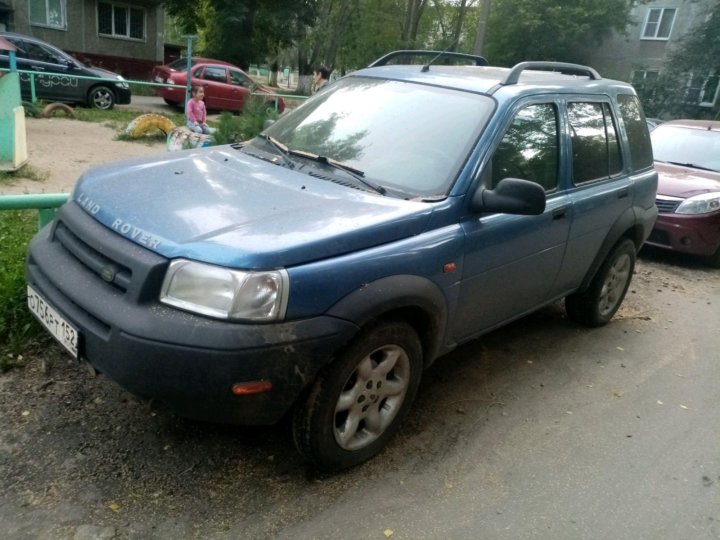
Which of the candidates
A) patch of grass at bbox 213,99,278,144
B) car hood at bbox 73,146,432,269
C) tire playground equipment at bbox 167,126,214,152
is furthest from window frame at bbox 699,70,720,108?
car hood at bbox 73,146,432,269

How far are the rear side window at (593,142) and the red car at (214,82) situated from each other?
15813 millimetres

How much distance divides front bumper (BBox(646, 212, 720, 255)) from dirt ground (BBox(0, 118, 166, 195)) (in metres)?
7.11

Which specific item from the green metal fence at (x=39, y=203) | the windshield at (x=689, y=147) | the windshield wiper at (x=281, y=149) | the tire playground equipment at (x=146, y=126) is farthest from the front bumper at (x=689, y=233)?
the tire playground equipment at (x=146, y=126)

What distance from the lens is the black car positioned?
15339 millimetres

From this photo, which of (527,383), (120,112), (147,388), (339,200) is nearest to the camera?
(147,388)

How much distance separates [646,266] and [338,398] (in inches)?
221

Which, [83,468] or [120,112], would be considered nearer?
[83,468]

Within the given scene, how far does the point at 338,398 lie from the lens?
105 inches

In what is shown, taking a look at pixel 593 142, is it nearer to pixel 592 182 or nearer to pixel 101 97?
pixel 592 182

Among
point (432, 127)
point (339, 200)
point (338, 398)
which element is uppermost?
point (432, 127)

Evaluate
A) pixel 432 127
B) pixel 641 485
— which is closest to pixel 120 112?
pixel 432 127

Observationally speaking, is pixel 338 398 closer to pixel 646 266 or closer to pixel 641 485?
pixel 641 485

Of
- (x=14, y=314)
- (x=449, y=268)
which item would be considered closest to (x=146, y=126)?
(x=14, y=314)

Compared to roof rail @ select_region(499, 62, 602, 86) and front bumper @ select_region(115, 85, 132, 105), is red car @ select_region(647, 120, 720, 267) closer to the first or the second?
roof rail @ select_region(499, 62, 602, 86)
